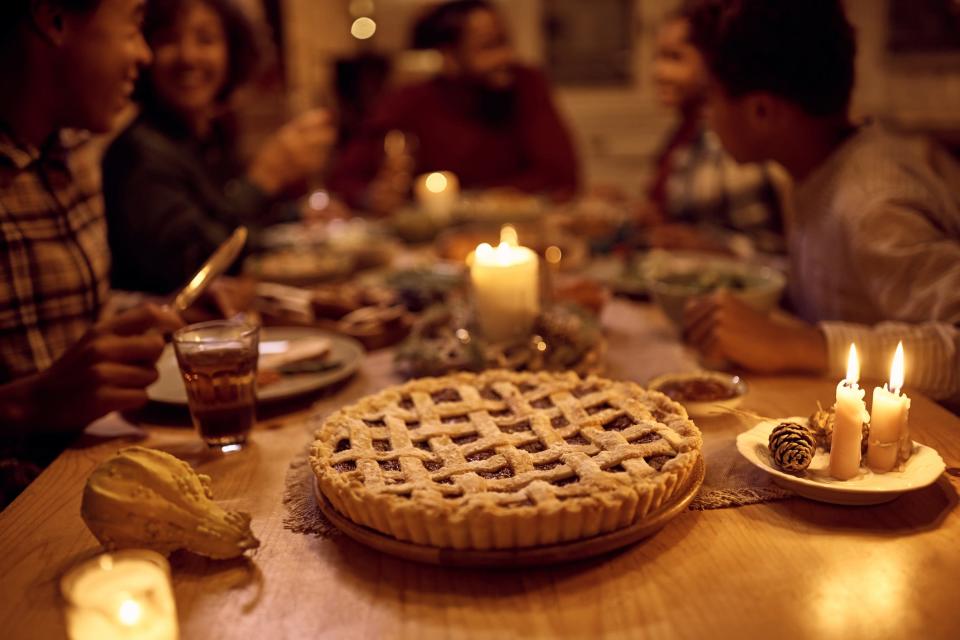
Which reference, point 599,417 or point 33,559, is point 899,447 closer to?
point 599,417

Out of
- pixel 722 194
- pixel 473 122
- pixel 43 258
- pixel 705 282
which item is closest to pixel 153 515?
pixel 43 258

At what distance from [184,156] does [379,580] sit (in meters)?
1.91

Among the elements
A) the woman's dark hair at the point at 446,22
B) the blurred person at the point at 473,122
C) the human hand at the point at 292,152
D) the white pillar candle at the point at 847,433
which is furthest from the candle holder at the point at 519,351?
the woman's dark hair at the point at 446,22

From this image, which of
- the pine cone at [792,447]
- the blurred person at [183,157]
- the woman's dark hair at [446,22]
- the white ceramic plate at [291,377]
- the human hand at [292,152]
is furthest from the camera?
the woman's dark hair at [446,22]

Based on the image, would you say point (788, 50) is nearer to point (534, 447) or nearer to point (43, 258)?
point (534, 447)

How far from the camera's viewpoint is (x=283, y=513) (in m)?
1.06

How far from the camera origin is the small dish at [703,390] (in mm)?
1308

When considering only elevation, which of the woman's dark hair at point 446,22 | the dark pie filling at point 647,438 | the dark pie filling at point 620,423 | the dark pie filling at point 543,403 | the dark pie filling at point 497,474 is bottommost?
the dark pie filling at point 543,403

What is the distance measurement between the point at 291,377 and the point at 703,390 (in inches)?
27.2

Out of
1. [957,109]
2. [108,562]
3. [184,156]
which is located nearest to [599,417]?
[108,562]

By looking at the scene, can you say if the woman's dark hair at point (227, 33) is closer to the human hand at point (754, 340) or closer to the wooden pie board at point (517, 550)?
the human hand at point (754, 340)

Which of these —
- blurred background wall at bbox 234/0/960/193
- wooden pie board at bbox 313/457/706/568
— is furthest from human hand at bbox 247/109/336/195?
blurred background wall at bbox 234/0/960/193

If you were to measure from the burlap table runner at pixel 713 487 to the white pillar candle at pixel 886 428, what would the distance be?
11 centimetres

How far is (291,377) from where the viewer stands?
150 centimetres
